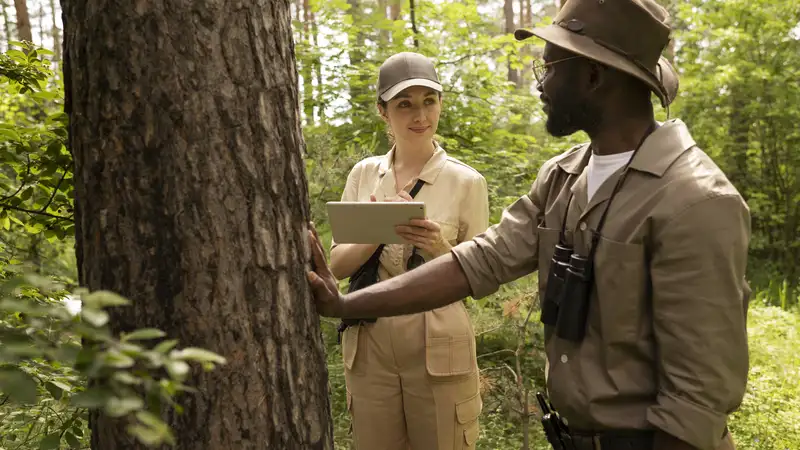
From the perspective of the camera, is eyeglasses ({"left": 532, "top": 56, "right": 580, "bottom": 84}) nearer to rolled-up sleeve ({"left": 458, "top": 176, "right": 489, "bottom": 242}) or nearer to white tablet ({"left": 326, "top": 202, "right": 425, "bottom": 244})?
white tablet ({"left": 326, "top": 202, "right": 425, "bottom": 244})

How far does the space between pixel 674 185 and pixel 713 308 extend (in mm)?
348

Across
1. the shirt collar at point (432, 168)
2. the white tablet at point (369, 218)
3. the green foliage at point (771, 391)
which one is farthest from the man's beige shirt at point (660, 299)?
the green foliage at point (771, 391)

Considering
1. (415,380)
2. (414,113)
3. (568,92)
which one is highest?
(568,92)

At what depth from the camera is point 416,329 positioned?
307 centimetres

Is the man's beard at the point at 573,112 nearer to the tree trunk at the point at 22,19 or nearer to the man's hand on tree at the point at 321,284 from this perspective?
the man's hand on tree at the point at 321,284

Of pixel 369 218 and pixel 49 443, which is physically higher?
pixel 369 218

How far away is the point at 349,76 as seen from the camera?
20.8ft

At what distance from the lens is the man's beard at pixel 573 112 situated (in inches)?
83.2

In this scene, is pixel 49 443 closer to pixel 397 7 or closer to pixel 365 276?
pixel 365 276

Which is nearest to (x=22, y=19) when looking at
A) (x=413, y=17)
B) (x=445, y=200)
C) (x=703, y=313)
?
(x=413, y=17)

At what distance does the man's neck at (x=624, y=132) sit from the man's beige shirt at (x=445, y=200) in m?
1.12

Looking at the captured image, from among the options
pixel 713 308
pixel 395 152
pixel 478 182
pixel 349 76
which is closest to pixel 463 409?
pixel 478 182

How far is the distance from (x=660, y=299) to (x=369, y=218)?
1215 mm

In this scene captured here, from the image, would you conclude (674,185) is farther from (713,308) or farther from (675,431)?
(675,431)
